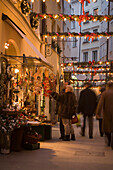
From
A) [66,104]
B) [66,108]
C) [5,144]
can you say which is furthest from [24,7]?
[5,144]

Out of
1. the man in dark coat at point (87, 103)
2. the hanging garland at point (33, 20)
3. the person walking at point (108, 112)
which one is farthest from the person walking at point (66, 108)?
the hanging garland at point (33, 20)

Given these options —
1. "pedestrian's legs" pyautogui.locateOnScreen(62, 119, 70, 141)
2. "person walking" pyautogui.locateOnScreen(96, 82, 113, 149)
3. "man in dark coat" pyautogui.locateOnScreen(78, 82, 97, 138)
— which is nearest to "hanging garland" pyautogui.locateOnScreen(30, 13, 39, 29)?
"man in dark coat" pyautogui.locateOnScreen(78, 82, 97, 138)

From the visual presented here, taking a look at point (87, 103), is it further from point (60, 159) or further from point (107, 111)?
point (60, 159)

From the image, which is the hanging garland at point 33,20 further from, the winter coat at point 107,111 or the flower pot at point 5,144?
the flower pot at point 5,144

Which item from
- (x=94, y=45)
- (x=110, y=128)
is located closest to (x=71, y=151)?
(x=110, y=128)

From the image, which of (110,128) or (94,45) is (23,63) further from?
(94,45)

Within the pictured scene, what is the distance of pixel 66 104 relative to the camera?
12469 millimetres

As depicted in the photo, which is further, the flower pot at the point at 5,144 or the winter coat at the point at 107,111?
the winter coat at the point at 107,111

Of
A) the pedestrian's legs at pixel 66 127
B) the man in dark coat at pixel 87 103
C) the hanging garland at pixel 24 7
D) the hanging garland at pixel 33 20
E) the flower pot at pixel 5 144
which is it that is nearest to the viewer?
the flower pot at pixel 5 144

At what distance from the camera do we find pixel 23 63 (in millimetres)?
12023

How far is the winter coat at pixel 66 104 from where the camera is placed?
1239 centimetres

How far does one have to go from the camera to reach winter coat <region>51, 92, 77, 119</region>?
40.7ft

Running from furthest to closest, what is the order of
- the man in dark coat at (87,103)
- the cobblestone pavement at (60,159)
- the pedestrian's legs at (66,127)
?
1. the man in dark coat at (87,103)
2. the pedestrian's legs at (66,127)
3. the cobblestone pavement at (60,159)

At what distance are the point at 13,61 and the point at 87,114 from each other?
4.08 m
